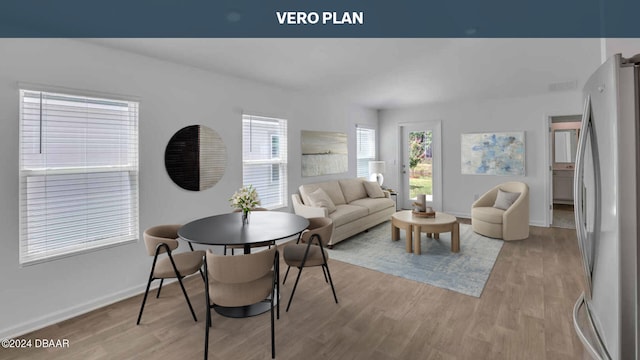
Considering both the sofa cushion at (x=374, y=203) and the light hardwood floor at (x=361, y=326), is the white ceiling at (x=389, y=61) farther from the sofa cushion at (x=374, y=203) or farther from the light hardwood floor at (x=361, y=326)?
the light hardwood floor at (x=361, y=326)

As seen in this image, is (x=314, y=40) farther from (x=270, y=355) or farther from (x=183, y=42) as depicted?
(x=270, y=355)

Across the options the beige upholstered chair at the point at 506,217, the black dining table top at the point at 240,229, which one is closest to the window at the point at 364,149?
the beige upholstered chair at the point at 506,217

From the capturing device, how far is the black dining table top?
90.0 inches

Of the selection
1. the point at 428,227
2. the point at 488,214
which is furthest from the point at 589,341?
the point at 488,214

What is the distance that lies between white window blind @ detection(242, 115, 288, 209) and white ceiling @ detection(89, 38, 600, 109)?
0.66 metres

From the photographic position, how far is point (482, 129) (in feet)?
20.2

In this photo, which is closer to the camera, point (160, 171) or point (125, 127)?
point (125, 127)

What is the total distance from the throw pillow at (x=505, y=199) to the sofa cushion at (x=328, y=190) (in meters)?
2.67

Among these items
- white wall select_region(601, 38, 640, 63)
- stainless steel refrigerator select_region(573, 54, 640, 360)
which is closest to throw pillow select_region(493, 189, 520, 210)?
white wall select_region(601, 38, 640, 63)

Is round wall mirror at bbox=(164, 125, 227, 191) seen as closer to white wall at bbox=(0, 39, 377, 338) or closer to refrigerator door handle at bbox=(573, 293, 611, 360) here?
white wall at bbox=(0, 39, 377, 338)

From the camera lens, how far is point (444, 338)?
2258mm

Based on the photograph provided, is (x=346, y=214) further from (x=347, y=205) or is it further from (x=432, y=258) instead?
(x=432, y=258)
